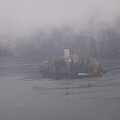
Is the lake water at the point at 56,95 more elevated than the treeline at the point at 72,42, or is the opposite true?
the treeline at the point at 72,42

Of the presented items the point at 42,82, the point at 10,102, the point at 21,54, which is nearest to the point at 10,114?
the point at 10,102

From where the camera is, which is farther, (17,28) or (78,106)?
(17,28)

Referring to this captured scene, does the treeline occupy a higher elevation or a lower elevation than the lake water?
higher

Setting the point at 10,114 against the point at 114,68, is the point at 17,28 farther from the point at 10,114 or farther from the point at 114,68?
the point at 114,68
